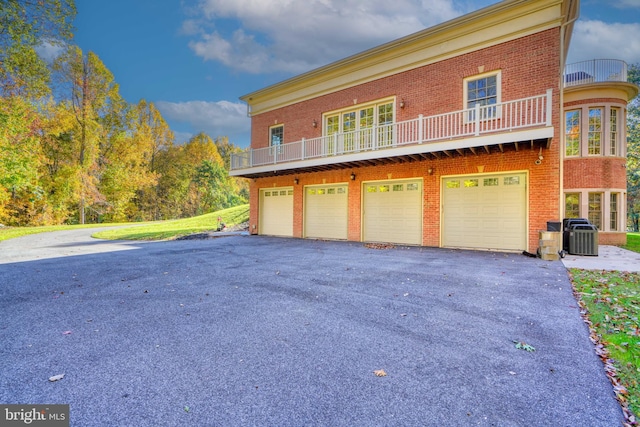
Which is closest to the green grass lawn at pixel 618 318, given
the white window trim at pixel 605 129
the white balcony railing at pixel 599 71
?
the white window trim at pixel 605 129

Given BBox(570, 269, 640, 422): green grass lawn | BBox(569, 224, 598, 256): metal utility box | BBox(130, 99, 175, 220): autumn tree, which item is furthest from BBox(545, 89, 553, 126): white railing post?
BBox(130, 99, 175, 220): autumn tree

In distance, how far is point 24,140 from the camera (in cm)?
1545

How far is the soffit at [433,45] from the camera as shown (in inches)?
338

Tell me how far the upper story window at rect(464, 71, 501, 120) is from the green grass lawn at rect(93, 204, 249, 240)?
566 inches

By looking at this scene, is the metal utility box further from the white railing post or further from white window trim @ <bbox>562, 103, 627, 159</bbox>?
white window trim @ <bbox>562, 103, 627, 159</bbox>

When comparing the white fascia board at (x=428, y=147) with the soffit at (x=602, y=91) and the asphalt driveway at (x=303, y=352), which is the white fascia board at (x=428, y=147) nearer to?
the asphalt driveway at (x=303, y=352)

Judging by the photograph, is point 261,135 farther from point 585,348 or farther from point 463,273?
point 585,348

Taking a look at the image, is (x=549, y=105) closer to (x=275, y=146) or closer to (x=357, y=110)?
(x=357, y=110)

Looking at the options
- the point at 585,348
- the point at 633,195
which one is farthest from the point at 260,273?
the point at 633,195

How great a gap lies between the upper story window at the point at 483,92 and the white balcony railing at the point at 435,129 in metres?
0.05

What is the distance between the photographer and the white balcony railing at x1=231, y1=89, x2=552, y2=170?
328 inches

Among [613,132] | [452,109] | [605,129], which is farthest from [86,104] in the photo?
[613,132]

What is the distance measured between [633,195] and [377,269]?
99.0 feet

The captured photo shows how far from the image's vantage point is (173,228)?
18938mm
